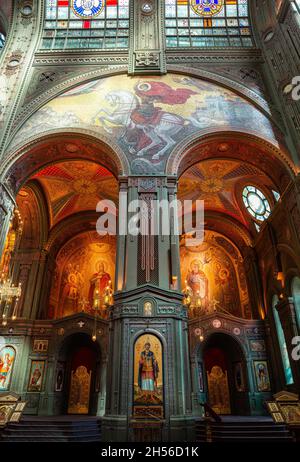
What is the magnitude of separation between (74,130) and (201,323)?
11.9 metres

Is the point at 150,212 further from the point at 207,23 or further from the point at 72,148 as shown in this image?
the point at 207,23

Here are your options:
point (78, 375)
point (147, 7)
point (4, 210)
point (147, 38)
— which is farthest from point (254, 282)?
point (147, 7)

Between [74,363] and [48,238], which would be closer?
[74,363]

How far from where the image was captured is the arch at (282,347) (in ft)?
47.9

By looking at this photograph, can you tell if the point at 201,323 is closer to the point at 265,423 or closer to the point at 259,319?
the point at 259,319

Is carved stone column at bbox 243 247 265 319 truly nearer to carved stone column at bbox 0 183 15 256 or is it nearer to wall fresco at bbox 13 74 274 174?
wall fresco at bbox 13 74 274 174

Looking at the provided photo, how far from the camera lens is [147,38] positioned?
15930 mm

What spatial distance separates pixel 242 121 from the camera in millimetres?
13477

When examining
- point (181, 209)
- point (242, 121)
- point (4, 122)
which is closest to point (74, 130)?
point (4, 122)

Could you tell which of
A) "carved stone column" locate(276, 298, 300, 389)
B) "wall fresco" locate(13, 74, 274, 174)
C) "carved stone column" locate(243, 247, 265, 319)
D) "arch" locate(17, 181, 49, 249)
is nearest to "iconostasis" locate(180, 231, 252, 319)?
"carved stone column" locate(243, 247, 265, 319)

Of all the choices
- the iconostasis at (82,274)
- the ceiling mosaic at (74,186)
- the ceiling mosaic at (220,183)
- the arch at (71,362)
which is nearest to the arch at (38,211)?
the ceiling mosaic at (74,186)

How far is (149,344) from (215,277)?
1196cm

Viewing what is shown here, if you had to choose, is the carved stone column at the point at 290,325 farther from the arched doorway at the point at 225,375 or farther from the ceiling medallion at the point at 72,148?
the ceiling medallion at the point at 72,148

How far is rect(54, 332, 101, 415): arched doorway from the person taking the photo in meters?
16.5
